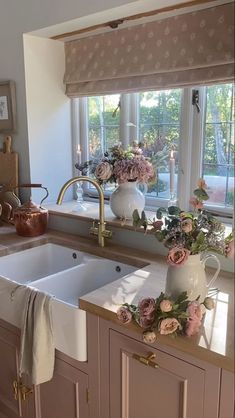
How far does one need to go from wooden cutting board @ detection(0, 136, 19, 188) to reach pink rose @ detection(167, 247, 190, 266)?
1.42m

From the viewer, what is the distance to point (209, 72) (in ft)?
5.24

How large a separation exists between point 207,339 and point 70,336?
484 mm

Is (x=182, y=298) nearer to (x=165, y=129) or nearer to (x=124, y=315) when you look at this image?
(x=124, y=315)

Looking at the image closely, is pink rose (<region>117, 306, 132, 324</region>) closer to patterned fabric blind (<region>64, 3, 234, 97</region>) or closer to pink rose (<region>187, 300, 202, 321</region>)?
pink rose (<region>187, 300, 202, 321</region>)

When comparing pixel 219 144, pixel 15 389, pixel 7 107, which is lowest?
pixel 15 389

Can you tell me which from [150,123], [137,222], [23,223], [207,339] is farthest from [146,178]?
[207,339]

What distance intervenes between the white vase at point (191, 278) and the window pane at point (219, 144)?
18 centimetres

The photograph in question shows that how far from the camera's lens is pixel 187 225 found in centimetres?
108

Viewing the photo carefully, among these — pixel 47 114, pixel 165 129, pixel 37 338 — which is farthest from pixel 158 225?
pixel 47 114

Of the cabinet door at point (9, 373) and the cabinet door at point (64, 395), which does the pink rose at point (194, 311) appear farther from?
the cabinet door at point (9, 373)

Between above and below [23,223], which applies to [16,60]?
above

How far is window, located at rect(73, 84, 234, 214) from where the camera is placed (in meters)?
1.60

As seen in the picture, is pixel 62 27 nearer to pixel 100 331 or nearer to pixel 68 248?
pixel 68 248

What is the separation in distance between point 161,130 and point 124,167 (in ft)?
1.32
